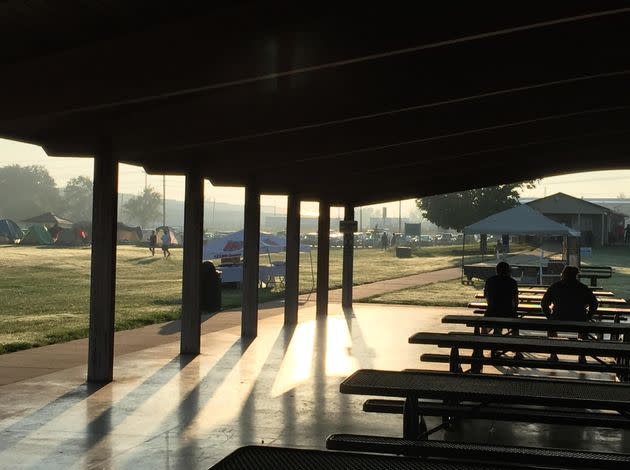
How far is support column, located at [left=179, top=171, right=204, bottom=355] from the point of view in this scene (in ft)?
43.3

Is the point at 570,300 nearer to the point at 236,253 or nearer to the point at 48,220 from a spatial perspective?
the point at 236,253

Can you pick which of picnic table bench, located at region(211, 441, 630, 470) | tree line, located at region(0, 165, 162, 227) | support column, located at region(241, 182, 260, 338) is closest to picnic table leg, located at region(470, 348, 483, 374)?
picnic table bench, located at region(211, 441, 630, 470)

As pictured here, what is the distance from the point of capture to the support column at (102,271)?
10.7m

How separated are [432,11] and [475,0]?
364 millimetres

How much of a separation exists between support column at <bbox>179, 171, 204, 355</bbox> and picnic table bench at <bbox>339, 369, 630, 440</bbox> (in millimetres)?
6589

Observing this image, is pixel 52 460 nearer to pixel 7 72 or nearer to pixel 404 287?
pixel 7 72

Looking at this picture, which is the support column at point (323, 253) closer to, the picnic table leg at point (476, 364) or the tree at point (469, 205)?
the picnic table leg at point (476, 364)

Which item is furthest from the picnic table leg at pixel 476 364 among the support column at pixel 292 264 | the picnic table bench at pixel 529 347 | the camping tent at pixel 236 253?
the camping tent at pixel 236 253

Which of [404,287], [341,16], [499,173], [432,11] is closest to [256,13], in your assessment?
[341,16]

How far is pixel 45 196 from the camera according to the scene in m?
161

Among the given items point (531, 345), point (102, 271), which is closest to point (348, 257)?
point (102, 271)

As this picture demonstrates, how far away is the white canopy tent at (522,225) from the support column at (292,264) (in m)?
8.84

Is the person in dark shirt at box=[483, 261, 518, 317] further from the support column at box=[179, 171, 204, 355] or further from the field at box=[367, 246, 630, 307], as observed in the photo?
the field at box=[367, 246, 630, 307]

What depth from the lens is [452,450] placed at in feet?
16.7
